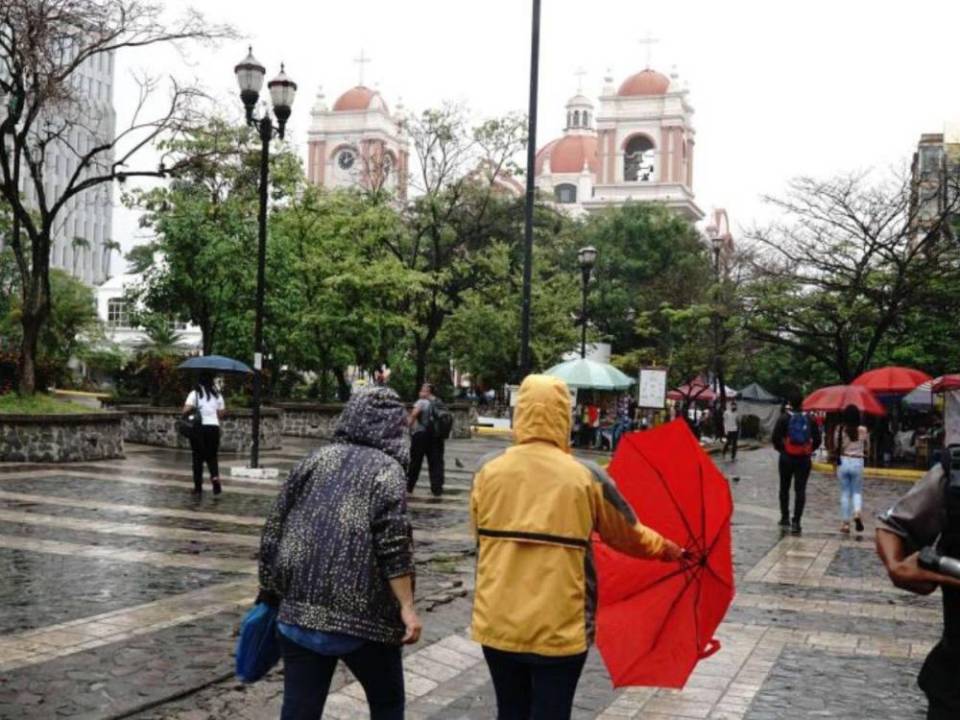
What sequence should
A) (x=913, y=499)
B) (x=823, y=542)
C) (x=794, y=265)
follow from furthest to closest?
(x=794, y=265) < (x=823, y=542) < (x=913, y=499)

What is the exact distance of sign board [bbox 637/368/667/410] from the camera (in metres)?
25.4

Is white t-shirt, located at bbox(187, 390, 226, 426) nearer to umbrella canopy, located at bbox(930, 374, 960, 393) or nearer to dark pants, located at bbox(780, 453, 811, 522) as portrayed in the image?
dark pants, located at bbox(780, 453, 811, 522)

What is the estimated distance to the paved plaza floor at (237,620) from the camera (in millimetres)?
6211

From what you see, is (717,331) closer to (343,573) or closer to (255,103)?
(255,103)

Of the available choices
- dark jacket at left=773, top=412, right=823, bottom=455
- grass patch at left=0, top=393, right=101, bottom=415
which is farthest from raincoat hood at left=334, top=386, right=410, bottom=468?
grass patch at left=0, top=393, right=101, bottom=415

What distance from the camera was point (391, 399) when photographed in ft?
13.8

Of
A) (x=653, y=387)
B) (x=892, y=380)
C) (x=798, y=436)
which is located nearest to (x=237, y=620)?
(x=798, y=436)

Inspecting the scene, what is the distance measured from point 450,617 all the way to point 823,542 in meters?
6.88

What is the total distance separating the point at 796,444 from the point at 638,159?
87.8 metres

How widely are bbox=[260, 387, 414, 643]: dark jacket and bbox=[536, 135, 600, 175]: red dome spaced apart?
338ft

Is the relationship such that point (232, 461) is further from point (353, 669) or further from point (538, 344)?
point (538, 344)

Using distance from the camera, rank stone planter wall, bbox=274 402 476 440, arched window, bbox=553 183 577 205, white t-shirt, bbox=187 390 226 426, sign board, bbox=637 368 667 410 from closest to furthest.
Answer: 1. white t-shirt, bbox=187 390 226 426
2. sign board, bbox=637 368 667 410
3. stone planter wall, bbox=274 402 476 440
4. arched window, bbox=553 183 577 205

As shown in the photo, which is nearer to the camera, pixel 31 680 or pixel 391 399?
pixel 391 399

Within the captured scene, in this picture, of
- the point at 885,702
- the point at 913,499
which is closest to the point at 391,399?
the point at 913,499
